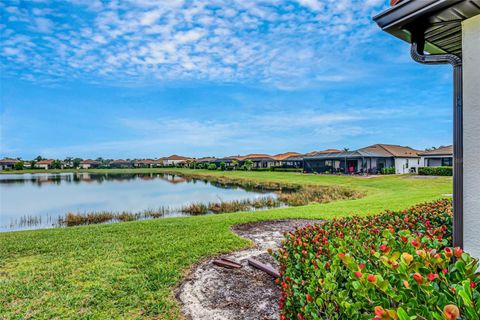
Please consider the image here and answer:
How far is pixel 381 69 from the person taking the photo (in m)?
19.2

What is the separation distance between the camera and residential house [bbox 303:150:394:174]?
117 ft

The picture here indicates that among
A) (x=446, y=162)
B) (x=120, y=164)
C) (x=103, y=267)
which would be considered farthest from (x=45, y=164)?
(x=103, y=267)

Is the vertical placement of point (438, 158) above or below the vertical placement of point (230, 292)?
above

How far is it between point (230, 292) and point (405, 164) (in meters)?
40.6

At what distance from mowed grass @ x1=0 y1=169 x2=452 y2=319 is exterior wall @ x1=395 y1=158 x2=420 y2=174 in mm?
35201

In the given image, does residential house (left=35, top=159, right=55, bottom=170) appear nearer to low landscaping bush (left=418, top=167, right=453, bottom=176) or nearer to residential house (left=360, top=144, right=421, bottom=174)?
residential house (left=360, top=144, right=421, bottom=174)

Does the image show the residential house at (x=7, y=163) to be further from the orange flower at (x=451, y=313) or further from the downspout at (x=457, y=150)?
the orange flower at (x=451, y=313)

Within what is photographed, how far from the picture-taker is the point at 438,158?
114ft

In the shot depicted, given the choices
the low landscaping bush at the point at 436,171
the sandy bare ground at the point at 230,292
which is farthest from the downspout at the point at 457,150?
the low landscaping bush at the point at 436,171

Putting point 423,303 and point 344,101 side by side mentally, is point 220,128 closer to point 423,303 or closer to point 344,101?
point 344,101

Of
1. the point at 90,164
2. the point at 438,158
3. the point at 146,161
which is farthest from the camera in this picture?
the point at 146,161

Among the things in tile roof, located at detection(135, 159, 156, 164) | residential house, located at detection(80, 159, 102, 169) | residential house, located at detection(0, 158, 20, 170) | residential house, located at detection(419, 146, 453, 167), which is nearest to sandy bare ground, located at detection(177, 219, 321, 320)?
residential house, located at detection(419, 146, 453, 167)

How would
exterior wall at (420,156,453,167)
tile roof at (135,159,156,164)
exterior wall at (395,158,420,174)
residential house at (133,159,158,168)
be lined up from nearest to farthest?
exterior wall at (420,156,453,167)
exterior wall at (395,158,420,174)
residential house at (133,159,158,168)
tile roof at (135,159,156,164)

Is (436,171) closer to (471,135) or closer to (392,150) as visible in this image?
(392,150)
